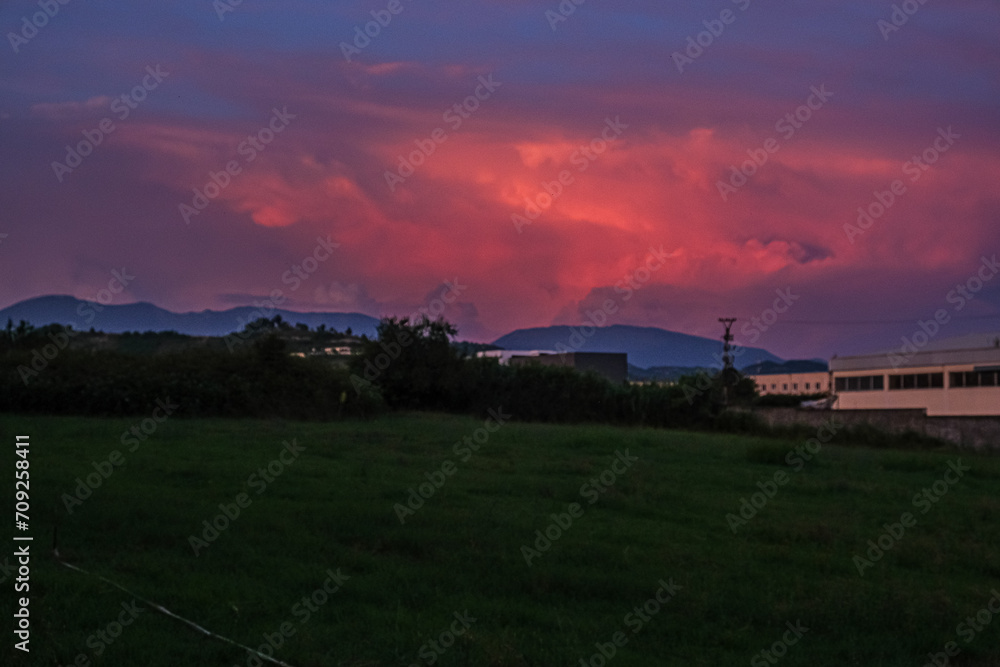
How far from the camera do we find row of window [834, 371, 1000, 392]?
6212 cm

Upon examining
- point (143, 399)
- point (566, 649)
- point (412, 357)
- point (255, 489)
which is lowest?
point (566, 649)

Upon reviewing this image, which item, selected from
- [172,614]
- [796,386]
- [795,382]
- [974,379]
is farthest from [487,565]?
[795,382]

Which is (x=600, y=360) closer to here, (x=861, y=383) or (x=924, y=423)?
(x=861, y=383)

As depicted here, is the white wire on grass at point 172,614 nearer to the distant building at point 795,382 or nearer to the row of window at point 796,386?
the distant building at point 795,382

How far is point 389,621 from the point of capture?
8039 mm

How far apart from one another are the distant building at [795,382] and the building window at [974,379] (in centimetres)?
6405

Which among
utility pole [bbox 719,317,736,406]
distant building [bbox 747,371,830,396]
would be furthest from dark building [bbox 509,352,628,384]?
distant building [bbox 747,371,830,396]

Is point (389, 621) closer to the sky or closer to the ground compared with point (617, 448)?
closer to the ground

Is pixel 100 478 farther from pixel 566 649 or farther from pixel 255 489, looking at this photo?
pixel 566 649

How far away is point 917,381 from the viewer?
221 feet

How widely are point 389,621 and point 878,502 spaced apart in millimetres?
9670

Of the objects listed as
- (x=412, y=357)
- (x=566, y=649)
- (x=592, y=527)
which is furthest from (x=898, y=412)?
(x=566, y=649)

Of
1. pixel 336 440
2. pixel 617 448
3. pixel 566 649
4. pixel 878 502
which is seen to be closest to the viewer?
pixel 566 649

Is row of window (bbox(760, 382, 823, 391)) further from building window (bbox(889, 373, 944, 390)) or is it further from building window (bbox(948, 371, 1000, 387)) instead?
building window (bbox(948, 371, 1000, 387))
